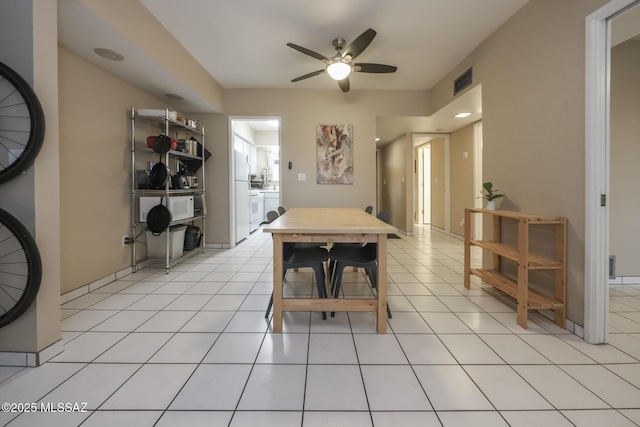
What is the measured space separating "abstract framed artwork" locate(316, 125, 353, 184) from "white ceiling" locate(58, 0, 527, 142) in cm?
91

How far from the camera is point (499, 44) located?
2.62 metres

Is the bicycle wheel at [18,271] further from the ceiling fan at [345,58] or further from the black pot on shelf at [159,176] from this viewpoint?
the ceiling fan at [345,58]

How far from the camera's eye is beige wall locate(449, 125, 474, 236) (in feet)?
16.1

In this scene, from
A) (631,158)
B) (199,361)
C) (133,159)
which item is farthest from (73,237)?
(631,158)

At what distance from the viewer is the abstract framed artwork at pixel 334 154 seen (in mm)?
4332

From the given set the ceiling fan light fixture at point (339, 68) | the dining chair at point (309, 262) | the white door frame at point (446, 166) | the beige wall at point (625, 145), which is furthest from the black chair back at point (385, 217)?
the white door frame at point (446, 166)

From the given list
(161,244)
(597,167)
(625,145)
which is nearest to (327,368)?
(597,167)

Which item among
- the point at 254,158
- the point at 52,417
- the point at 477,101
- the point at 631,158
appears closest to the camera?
the point at 52,417

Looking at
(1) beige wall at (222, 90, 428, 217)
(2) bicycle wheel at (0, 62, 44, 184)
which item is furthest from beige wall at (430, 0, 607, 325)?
(2) bicycle wheel at (0, 62, 44, 184)

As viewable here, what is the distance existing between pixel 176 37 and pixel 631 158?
4854 mm

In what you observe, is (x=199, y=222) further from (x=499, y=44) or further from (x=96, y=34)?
(x=499, y=44)

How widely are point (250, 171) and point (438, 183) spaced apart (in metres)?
4.65

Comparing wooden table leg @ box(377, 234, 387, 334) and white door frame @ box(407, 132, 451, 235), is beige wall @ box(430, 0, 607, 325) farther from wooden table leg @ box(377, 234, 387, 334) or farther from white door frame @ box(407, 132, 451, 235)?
white door frame @ box(407, 132, 451, 235)

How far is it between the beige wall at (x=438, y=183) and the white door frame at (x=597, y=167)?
4.30 metres
